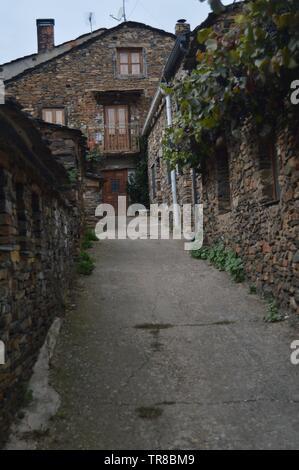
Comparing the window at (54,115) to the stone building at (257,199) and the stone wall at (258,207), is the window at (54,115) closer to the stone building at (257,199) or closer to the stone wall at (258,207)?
the stone building at (257,199)

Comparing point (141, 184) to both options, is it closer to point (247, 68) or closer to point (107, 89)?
point (107, 89)

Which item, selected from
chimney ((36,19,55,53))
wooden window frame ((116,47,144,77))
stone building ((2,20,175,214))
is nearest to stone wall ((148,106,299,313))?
stone building ((2,20,175,214))

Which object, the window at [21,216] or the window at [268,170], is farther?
the window at [268,170]

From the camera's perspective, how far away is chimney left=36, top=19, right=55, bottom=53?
A: 2016 centimetres

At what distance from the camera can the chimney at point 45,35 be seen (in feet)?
66.1

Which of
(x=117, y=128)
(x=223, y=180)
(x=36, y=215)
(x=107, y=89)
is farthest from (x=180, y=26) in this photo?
(x=36, y=215)

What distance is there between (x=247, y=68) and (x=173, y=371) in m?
3.52

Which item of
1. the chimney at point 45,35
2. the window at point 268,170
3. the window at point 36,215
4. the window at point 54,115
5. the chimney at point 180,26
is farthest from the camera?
the chimney at point 45,35

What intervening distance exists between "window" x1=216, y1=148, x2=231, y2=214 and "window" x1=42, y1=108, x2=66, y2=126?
36.8 ft

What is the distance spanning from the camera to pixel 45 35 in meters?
20.2

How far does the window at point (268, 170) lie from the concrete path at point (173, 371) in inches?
59.8

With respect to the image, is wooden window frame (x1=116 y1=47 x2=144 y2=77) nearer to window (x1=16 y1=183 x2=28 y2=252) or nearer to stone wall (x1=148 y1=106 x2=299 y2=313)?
stone wall (x1=148 y1=106 x2=299 y2=313)

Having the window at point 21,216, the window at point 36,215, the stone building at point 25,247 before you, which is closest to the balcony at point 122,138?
the stone building at point 25,247
